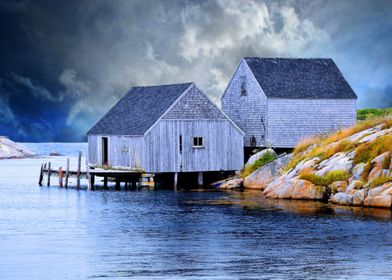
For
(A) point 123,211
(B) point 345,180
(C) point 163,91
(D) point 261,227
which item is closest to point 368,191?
(B) point 345,180

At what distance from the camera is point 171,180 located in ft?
205

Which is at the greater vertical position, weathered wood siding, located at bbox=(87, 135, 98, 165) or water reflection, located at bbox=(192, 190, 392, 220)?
weathered wood siding, located at bbox=(87, 135, 98, 165)

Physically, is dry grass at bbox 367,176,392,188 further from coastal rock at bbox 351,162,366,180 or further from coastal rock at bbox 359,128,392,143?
coastal rock at bbox 359,128,392,143

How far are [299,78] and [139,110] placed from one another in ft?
40.9

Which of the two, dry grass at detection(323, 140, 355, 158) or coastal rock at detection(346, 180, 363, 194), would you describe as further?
dry grass at detection(323, 140, 355, 158)

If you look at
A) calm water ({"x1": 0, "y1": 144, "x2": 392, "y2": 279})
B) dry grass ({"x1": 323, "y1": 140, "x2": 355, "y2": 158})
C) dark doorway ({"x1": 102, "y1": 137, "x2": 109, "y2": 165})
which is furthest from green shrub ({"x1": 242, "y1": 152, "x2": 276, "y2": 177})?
dark doorway ({"x1": 102, "y1": 137, "x2": 109, "y2": 165})

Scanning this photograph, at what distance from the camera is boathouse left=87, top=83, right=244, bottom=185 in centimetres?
5719

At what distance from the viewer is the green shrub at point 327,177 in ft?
151

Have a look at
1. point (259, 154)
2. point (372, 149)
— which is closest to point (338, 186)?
point (372, 149)

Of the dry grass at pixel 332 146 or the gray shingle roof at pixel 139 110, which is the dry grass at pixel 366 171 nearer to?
the dry grass at pixel 332 146

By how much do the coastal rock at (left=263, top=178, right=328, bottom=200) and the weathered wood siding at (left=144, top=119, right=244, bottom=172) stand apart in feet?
28.7

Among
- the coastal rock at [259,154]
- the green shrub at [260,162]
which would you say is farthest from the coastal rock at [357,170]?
the coastal rock at [259,154]

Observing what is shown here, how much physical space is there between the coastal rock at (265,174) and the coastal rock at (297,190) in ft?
18.3

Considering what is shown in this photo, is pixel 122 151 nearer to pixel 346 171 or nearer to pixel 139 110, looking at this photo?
pixel 139 110
